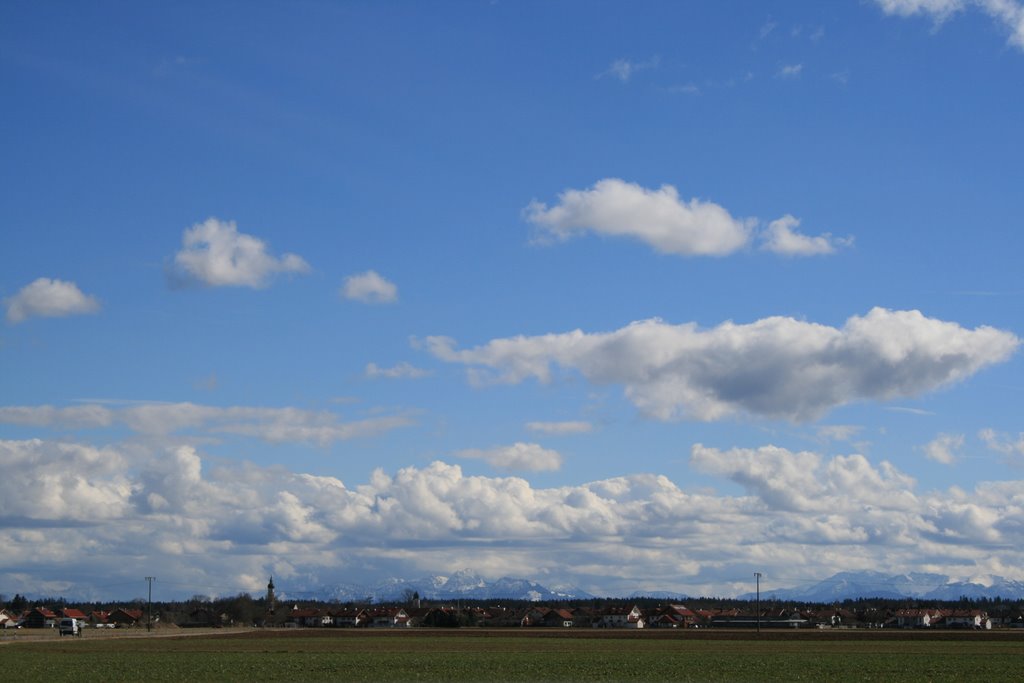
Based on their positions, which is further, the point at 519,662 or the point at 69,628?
the point at 69,628

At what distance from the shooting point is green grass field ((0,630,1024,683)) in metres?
52.6

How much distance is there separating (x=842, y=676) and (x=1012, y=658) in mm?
20899

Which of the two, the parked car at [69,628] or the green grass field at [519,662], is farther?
the parked car at [69,628]

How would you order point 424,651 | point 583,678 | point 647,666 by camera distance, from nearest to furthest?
1. point 583,678
2. point 647,666
3. point 424,651

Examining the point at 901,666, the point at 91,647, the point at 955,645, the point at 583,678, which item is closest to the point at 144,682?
the point at 583,678

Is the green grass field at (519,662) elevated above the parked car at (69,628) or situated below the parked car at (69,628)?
above

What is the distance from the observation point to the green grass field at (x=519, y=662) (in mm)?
52553

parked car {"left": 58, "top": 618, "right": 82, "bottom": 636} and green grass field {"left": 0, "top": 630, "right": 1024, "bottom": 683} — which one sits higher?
green grass field {"left": 0, "top": 630, "right": 1024, "bottom": 683}

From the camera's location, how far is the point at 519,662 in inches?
2564

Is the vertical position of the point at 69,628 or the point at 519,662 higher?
the point at 519,662

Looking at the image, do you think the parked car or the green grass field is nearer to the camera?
the green grass field

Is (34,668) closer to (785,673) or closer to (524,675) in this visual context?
(524,675)

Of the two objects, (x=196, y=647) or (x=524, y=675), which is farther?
(x=196, y=647)

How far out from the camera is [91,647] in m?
87.4
